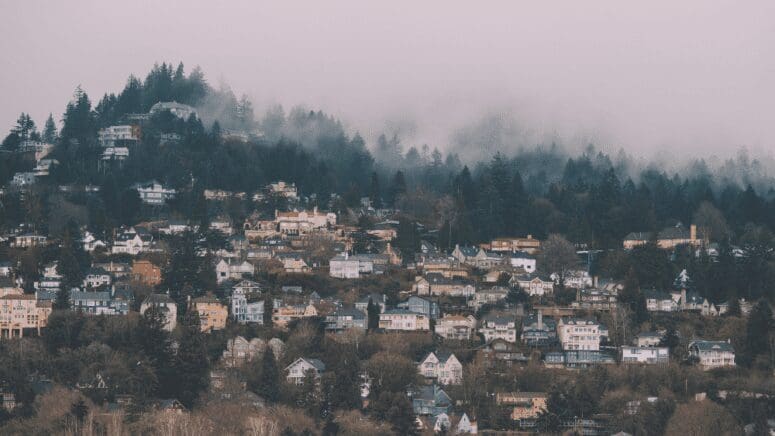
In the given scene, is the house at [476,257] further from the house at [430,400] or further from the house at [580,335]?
the house at [430,400]

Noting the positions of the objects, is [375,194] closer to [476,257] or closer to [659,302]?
[476,257]

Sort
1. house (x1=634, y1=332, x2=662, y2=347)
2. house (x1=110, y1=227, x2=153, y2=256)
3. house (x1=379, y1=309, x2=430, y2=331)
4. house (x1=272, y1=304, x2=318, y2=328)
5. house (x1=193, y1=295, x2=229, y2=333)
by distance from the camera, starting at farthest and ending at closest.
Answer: house (x1=110, y1=227, x2=153, y2=256) < house (x1=379, y1=309, x2=430, y2=331) < house (x1=272, y1=304, x2=318, y2=328) < house (x1=193, y1=295, x2=229, y2=333) < house (x1=634, y1=332, x2=662, y2=347)

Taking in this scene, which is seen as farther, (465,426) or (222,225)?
(222,225)

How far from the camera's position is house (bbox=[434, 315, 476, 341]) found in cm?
7125

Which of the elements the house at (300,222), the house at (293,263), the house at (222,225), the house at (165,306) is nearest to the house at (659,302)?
the house at (293,263)

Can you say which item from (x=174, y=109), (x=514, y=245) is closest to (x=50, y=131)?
(x=174, y=109)

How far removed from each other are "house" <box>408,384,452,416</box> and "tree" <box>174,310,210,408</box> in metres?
8.69

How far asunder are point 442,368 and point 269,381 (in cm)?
817

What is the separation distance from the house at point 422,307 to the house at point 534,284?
5858mm

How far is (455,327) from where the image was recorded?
71750 mm

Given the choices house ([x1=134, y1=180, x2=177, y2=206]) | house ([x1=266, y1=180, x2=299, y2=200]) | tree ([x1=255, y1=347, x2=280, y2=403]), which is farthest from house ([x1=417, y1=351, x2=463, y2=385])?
house ([x1=134, y1=180, x2=177, y2=206])

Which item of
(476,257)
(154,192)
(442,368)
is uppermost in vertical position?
(154,192)

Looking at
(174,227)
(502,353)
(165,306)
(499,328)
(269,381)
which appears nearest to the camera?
(269,381)

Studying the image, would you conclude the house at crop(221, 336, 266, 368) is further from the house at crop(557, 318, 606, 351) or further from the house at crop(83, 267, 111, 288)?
the house at crop(557, 318, 606, 351)
